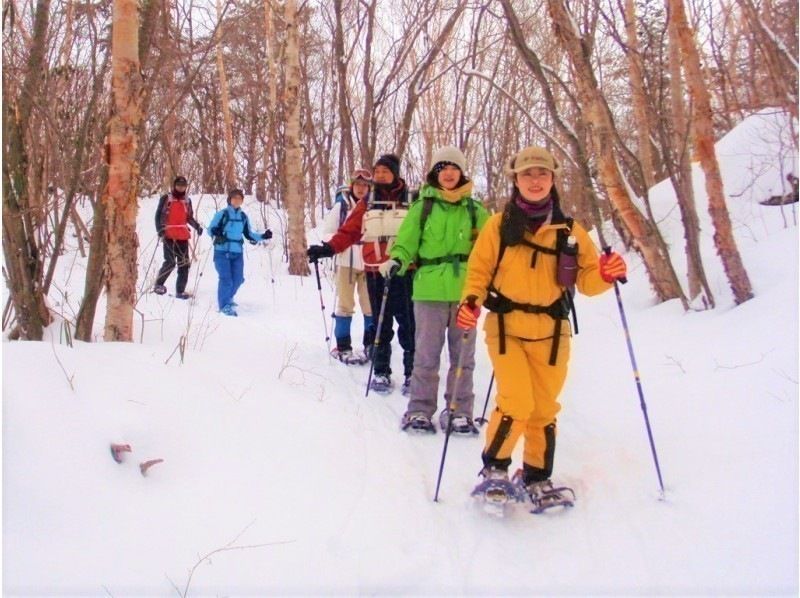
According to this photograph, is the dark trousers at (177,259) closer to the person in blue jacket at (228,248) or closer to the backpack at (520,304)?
the person in blue jacket at (228,248)

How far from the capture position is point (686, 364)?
15.2 ft

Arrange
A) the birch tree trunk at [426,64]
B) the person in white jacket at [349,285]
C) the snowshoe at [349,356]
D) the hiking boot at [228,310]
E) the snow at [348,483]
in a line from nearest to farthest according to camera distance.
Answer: the snow at [348,483] → the snowshoe at [349,356] → the person in white jacket at [349,285] → the hiking boot at [228,310] → the birch tree trunk at [426,64]

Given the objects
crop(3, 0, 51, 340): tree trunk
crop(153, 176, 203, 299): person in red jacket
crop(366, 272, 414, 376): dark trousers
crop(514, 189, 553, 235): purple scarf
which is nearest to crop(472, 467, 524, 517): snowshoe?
crop(514, 189, 553, 235): purple scarf

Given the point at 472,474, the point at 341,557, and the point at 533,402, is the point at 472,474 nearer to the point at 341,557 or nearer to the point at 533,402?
the point at 533,402

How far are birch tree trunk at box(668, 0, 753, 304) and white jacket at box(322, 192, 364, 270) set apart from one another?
319cm

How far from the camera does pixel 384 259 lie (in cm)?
515

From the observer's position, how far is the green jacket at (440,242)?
4.04 metres

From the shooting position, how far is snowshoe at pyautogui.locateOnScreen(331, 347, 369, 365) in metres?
5.46

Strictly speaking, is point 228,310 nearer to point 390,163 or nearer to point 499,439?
point 390,163

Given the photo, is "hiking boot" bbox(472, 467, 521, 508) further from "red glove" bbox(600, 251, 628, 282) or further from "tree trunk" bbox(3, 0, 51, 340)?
"tree trunk" bbox(3, 0, 51, 340)

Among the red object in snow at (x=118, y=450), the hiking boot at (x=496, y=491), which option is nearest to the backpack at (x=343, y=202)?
the hiking boot at (x=496, y=491)

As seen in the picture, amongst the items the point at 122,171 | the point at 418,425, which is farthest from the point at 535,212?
the point at 122,171

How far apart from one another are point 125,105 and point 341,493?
107 inches

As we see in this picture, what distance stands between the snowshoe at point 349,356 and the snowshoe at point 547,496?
248 centimetres
